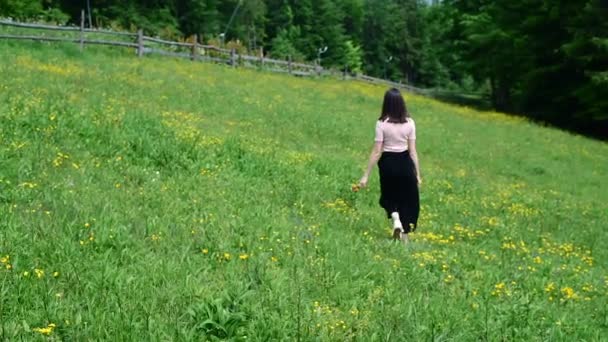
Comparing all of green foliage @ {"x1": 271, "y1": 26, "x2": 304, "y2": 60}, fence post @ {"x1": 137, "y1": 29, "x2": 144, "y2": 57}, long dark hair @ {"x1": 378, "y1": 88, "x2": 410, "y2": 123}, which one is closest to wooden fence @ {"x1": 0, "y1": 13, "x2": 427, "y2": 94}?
fence post @ {"x1": 137, "y1": 29, "x2": 144, "y2": 57}

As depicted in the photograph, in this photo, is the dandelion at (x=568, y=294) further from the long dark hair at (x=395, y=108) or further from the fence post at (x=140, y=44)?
the fence post at (x=140, y=44)

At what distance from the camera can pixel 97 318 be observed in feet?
12.4

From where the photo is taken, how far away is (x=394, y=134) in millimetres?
7992

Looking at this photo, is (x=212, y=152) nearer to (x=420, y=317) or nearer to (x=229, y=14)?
(x=420, y=317)

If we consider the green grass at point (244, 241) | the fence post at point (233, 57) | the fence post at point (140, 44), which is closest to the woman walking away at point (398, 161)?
the green grass at point (244, 241)

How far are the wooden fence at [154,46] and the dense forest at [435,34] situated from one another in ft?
5.63

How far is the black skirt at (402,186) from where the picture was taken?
26.2 feet

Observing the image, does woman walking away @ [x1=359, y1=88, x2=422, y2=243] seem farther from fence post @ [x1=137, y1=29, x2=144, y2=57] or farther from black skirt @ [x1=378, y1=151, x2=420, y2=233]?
fence post @ [x1=137, y1=29, x2=144, y2=57]

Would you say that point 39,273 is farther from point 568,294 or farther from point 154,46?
point 154,46

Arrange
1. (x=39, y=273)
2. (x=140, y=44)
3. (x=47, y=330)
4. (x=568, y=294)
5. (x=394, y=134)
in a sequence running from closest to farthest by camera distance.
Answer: (x=47, y=330) → (x=39, y=273) → (x=568, y=294) → (x=394, y=134) → (x=140, y=44)

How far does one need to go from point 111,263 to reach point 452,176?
38.3 feet

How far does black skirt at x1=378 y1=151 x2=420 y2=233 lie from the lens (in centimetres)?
800

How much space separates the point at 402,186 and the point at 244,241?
2.84 meters

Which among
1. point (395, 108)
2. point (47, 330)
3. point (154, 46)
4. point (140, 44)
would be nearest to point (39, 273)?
point (47, 330)
